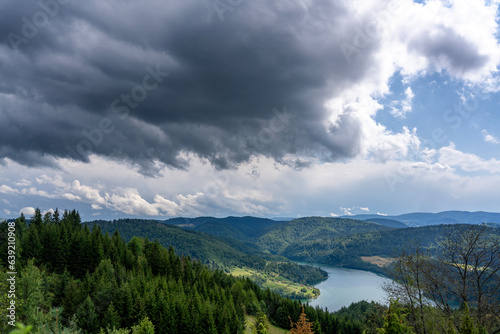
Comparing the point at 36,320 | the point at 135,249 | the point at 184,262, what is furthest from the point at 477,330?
the point at 135,249

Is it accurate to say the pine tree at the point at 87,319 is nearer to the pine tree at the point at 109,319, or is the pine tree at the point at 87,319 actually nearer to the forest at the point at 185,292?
the forest at the point at 185,292

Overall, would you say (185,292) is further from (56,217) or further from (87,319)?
(56,217)

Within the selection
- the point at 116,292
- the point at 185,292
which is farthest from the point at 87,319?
the point at 185,292

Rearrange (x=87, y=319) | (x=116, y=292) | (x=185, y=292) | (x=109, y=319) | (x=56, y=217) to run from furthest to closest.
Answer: (x=56, y=217)
(x=185, y=292)
(x=116, y=292)
(x=109, y=319)
(x=87, y=319)

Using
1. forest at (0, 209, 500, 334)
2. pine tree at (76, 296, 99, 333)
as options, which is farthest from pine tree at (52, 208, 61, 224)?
pine tree at (76, 296, 99, 333)

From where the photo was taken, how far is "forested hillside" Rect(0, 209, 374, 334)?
51281 millimetres

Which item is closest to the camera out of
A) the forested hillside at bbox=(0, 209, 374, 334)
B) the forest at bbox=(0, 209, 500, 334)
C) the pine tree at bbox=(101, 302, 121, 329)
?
the forest at bbox=(0, 209, 500, 334)

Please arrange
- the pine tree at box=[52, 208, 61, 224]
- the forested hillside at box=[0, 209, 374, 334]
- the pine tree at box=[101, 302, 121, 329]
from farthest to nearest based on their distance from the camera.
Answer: the pine tree at box=[52, 208, 61, 224] → the pine tree at box=[101, 302, 121, 329] → the forested hillside at box=[0, 209, 374, 334]

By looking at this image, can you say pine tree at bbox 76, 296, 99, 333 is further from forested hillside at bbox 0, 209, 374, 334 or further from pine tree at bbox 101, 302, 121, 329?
pine tree at bbox 101, 302, 121, 329

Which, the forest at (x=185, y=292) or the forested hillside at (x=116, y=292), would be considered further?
the forested hillside at (x=116, y=292)

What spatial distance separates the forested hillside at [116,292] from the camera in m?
51.3

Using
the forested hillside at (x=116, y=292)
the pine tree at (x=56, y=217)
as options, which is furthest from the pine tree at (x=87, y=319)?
the pine tree at (x=56, y=217)

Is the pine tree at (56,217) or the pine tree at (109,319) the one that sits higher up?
the pine tree at (56,217)

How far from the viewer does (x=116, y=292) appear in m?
62.9
